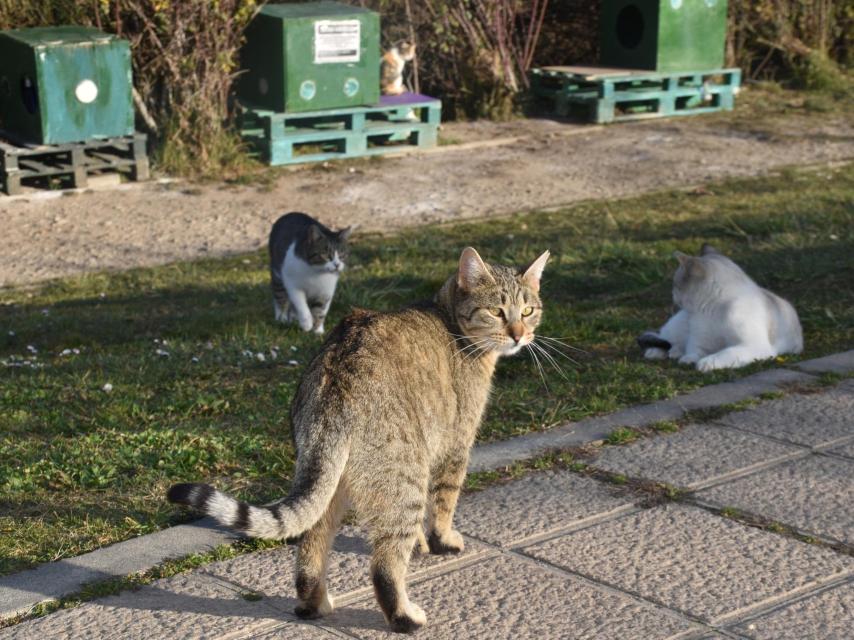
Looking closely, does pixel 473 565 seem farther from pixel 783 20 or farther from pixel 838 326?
pixel 783 20

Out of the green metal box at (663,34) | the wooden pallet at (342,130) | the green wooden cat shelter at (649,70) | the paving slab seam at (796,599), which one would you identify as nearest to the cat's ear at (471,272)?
the paving slab seam at (796,599)

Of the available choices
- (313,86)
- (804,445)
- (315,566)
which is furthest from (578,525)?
(313,86)

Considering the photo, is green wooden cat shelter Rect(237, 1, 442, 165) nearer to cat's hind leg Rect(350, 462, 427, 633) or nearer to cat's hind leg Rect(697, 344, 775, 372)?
cat's hind leg Rect(697, 344, 775, 372)

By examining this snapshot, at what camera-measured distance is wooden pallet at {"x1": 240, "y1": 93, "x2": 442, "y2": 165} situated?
1174 cm

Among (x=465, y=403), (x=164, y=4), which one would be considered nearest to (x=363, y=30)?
(x=164, y=4)

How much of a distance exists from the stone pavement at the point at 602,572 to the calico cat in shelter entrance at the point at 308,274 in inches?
110

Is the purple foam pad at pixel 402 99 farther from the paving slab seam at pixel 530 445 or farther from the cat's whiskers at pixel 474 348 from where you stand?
the cat's whiskers at pixel 474 348

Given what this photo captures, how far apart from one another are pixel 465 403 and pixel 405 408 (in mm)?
480

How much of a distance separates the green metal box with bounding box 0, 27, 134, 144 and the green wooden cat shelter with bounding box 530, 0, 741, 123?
17.3 ft

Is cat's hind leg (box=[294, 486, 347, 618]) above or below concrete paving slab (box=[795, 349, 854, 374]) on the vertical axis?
above

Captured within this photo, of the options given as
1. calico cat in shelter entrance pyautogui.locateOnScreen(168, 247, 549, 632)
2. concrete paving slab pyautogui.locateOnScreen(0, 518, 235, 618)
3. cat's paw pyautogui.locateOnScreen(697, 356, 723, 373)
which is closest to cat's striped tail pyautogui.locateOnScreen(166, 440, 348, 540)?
calico cat in shelter entrance pyautogui.locateOnScreen(168, 247, 549, 632)

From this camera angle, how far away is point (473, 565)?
4.26m

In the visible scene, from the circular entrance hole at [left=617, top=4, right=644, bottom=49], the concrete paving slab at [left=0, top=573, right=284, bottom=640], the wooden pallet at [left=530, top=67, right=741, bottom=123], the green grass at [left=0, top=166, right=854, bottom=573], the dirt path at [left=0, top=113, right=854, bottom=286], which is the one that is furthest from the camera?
the circular entrance hole at [left=617, top=4, right=644, bottom=49]

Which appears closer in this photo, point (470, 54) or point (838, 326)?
point (838, 326)
